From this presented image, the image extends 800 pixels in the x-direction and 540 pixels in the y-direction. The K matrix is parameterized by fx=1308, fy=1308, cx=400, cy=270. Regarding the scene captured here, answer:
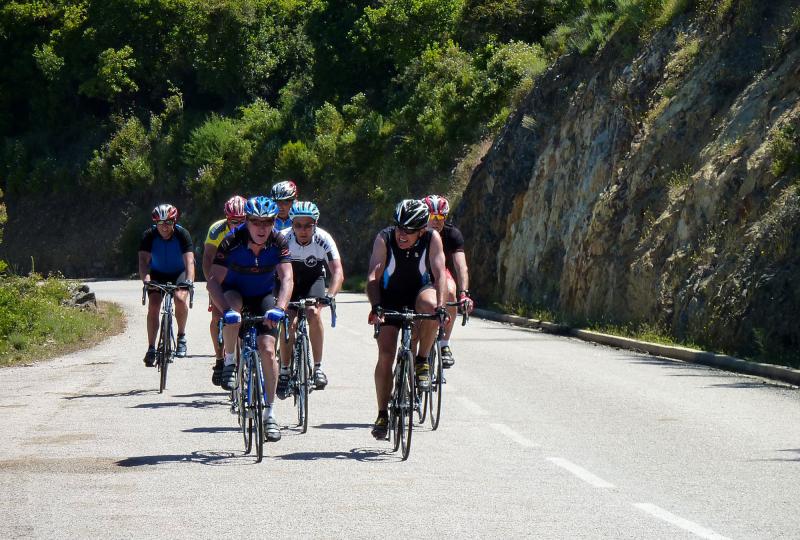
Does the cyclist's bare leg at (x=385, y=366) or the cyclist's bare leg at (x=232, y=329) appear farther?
the cyclist's bare leg at (x=232, y=329)

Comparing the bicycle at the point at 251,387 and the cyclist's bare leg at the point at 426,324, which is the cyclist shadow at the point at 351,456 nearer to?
the bicycle at the point at 251,387

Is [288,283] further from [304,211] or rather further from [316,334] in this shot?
[316,334]

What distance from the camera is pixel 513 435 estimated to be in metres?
11.2

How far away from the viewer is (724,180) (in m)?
22.6

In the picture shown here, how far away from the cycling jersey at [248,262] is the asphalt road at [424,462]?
1.28 metres

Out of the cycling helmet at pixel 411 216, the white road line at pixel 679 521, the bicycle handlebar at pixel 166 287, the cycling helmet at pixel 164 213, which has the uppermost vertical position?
the cycling helmet at pixel 164 213

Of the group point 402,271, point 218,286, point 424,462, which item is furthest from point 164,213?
point 424,462

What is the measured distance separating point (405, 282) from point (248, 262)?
129 centimetres

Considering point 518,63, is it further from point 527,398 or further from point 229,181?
point 527,398

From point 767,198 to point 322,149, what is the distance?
125 ft

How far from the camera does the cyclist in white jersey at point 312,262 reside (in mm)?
12484

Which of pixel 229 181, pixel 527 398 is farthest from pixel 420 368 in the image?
pixel 229 181

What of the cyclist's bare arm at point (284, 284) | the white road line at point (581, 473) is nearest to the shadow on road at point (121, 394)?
the cyclist's bare arm at point (284, 284)

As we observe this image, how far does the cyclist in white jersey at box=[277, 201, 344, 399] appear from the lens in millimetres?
12484
